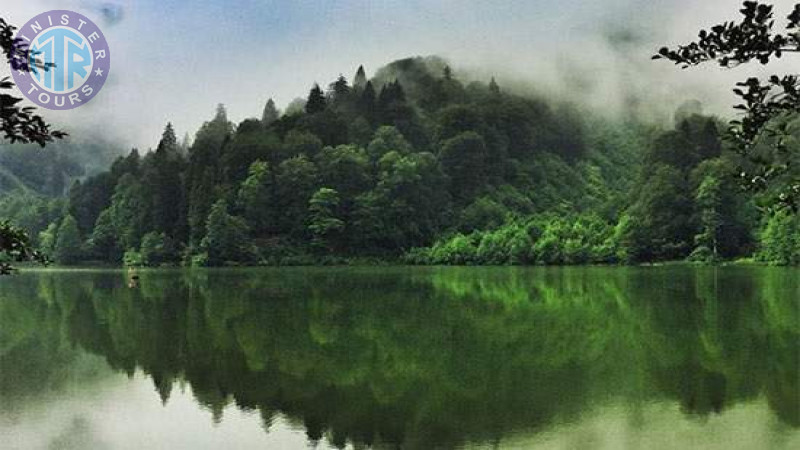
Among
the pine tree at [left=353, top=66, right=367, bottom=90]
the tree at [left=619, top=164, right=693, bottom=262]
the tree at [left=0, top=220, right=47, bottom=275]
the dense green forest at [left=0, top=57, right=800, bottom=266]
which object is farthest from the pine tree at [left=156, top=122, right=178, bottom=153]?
the tree at [left=0, top=220, right=47, bottom=275]

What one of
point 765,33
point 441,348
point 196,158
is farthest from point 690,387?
point 196,158

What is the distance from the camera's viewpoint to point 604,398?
1263cm

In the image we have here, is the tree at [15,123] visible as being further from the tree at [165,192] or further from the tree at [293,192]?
the tree at [165,192]

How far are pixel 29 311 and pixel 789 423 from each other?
27.3 metres

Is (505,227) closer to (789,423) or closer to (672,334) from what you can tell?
(672,334)

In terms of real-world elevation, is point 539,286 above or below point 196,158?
below

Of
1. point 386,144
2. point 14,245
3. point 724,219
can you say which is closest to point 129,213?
point 386,144

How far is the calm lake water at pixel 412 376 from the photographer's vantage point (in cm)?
1094

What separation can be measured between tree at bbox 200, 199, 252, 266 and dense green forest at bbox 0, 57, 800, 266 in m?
0.15

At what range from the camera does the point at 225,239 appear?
7906 cm

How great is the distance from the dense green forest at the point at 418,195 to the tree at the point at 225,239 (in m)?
0.15

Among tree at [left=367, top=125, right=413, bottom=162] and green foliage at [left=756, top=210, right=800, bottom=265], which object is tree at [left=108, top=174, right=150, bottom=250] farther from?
green foliage at [left=756, top=210, right=800, bottom=265]

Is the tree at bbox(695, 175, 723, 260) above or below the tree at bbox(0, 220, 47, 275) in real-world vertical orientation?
above

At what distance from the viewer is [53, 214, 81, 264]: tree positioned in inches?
3935
